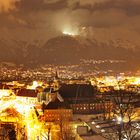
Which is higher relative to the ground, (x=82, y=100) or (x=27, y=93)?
(x=27, y=93)

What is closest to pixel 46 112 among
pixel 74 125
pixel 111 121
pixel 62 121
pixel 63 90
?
pixel 62 121

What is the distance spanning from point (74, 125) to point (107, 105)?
15813 mm

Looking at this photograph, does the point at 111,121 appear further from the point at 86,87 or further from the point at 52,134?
the point at 86,87

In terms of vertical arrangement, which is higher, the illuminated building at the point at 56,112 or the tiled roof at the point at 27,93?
the tiled roof at the point at 27,93

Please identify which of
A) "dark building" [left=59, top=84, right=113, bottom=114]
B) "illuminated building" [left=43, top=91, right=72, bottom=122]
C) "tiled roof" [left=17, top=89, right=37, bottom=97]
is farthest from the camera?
"tiled roof" [left=17, top=89, right=37, bottom=97]

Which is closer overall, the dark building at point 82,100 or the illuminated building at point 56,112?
the illuminated building at point 56,112

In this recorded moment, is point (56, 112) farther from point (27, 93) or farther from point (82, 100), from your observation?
point (27, 93)

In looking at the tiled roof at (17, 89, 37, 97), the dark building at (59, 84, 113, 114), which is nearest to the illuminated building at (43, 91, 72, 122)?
the dark building at (59, 84, 113, 114)

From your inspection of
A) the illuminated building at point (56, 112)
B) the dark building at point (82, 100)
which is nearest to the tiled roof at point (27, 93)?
the dark building at point (82, 100)

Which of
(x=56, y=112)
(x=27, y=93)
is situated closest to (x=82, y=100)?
(x=27, y=93)

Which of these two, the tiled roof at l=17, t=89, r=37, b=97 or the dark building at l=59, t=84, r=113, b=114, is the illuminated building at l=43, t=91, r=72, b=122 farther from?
the tiled roof at l=17, t=89, r=37, b=97

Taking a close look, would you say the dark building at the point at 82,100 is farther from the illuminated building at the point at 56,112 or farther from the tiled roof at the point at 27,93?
the illuminated building at the point at 56,112

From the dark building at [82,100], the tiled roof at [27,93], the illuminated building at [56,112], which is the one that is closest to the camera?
the illuminated building at [56,112]

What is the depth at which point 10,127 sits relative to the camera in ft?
111
